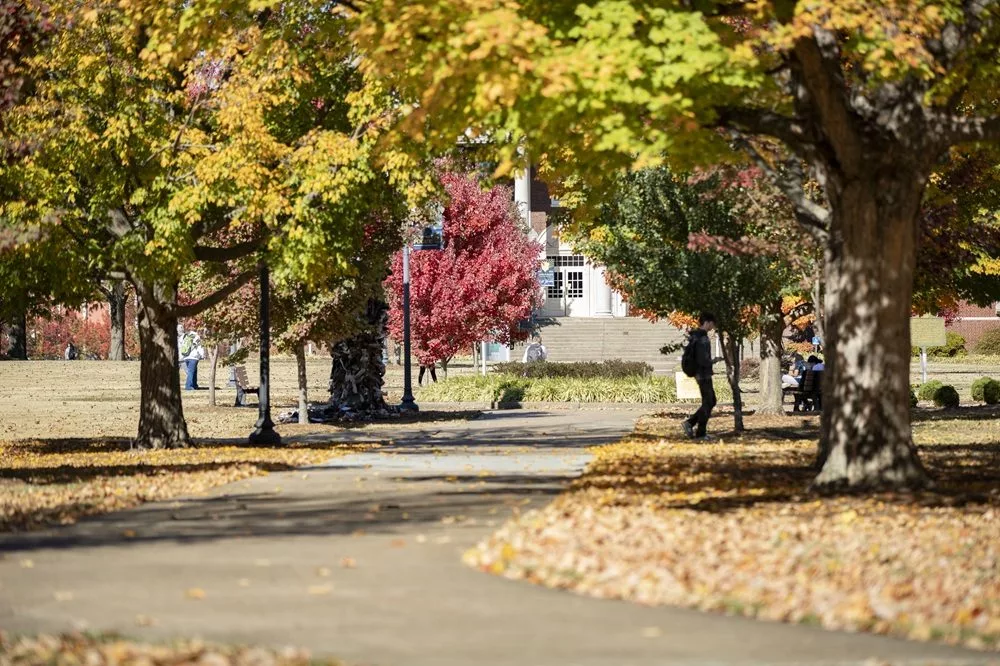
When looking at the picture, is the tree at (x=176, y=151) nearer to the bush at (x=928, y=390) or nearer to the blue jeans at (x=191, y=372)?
the bush at (x=928, y=390)

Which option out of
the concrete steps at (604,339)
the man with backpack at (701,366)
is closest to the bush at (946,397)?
the man with backpack at (701,366)

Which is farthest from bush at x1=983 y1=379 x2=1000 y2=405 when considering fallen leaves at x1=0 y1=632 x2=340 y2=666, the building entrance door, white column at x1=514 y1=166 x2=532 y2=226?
fallen leaves at x1=0 y1=632 x2=340 y2=666

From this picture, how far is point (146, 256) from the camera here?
22.8m

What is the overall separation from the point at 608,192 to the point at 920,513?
8001mm

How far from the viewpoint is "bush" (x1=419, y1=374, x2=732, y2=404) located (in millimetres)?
40531

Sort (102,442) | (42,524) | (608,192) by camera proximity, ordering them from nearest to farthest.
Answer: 1. (42,524)
2. (608,192)
3. (102,442)

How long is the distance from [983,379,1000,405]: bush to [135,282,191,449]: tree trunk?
21327 mm

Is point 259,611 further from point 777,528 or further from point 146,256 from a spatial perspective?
point 146,256

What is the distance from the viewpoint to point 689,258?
28.5 metres

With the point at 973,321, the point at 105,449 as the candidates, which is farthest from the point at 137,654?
the point at 973,321

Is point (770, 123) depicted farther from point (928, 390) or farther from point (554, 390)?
point (928, 390)

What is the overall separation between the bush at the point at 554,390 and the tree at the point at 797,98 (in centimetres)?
2273

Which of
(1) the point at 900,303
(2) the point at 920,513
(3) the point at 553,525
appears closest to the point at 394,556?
(3) the point at 553,525

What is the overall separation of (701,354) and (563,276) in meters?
45.9
